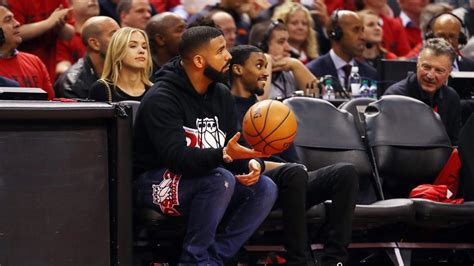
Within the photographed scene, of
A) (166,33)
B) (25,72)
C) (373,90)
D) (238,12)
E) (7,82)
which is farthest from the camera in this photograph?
(238,12)

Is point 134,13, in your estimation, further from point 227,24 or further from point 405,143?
point 405,143

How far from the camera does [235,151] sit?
21.3 feet

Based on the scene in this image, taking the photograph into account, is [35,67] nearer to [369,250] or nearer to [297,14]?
[369,250]

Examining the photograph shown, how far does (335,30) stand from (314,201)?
4034mm

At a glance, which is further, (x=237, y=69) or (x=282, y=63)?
(x=282, y=63)

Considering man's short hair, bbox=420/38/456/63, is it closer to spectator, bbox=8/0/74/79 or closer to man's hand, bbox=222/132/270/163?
spectator, bbox=8/0/74/79

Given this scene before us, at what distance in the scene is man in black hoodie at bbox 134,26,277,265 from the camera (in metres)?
6.64

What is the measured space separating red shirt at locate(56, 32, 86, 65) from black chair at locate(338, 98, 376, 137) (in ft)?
8.06

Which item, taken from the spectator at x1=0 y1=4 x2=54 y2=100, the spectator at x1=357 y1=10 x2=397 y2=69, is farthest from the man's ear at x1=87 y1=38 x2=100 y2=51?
the spectator at x1=357 y1=10 x2=397 y2=69

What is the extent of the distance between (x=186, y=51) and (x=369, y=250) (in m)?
2.06

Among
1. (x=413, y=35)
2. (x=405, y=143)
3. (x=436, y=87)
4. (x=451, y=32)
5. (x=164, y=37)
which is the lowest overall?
(x=413, y=35)

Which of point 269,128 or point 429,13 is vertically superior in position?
point 269,128

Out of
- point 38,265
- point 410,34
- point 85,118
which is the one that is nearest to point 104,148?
point 85,118

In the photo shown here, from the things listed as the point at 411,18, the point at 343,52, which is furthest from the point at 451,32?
the point at 411,18
